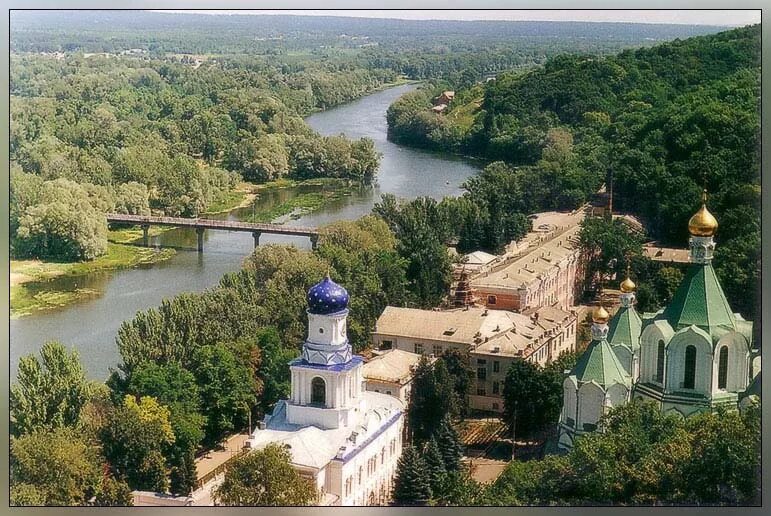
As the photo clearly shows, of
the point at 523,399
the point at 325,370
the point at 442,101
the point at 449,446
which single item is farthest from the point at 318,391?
the point at 442,101

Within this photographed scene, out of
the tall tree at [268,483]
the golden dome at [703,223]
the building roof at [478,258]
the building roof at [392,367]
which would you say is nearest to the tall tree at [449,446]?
the building roof at [392,367]

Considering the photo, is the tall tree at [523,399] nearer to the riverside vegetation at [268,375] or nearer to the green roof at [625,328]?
the riverside vegetation at [268,375]

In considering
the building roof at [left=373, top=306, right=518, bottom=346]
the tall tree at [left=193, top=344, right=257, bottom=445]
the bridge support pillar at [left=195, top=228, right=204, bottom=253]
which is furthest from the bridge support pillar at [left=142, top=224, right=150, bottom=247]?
the building roof at [left=373, top=306, right=518, bottom=346]

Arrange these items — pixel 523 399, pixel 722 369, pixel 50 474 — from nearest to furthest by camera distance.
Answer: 1. pixel 50 474
2. pixel 722 369
3. pixel 523 399

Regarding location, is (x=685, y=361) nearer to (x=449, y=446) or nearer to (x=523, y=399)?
(x=523, y=399)

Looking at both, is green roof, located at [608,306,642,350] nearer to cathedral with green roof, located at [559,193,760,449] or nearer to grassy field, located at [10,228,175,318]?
cathedral with green roof, located at [559,193,760,449]

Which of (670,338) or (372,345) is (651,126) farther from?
(372,345)

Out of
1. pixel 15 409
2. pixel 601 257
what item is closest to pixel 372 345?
pixel 601 257
